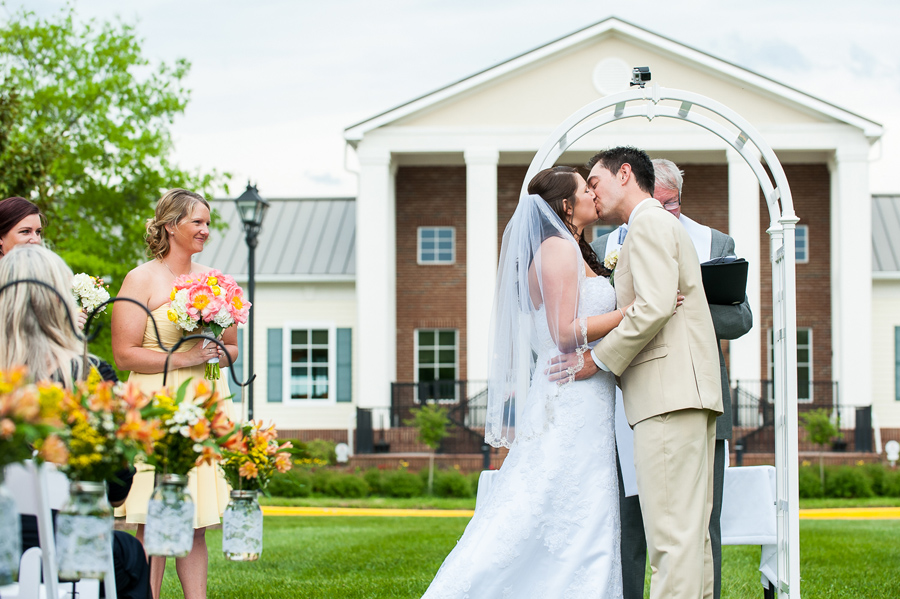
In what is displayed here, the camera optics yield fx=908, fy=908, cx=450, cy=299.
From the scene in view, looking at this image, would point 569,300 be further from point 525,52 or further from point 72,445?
point 525,52

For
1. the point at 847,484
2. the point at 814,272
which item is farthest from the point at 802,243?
the point at 847,484

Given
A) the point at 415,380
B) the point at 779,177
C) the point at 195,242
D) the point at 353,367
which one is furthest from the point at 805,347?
the point at 195,242

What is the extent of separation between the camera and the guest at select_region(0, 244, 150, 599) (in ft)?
10.4

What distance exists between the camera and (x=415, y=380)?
76.0 ft

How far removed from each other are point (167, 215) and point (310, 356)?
18968 millimetres

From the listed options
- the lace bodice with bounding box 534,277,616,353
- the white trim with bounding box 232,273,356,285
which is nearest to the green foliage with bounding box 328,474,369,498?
the white trim with bounding box 232,273,356,285

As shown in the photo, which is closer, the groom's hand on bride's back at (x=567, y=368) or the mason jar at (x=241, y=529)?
the mason jar at (x=241, y=529)

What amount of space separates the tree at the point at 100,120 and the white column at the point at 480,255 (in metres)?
6.08

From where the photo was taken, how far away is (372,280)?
70.2ft

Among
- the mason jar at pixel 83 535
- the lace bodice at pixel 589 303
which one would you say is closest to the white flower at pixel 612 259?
the lace bodice at pixel 589 303

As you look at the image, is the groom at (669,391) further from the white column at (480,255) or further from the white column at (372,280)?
the white column at (372,280)

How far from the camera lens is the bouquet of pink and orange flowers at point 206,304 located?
4430 millimetres

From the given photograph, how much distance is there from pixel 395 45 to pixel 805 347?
41.2 ft

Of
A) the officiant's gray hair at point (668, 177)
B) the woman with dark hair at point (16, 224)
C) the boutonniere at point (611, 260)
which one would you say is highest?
the officiant's gray hair at point (668, 177)
